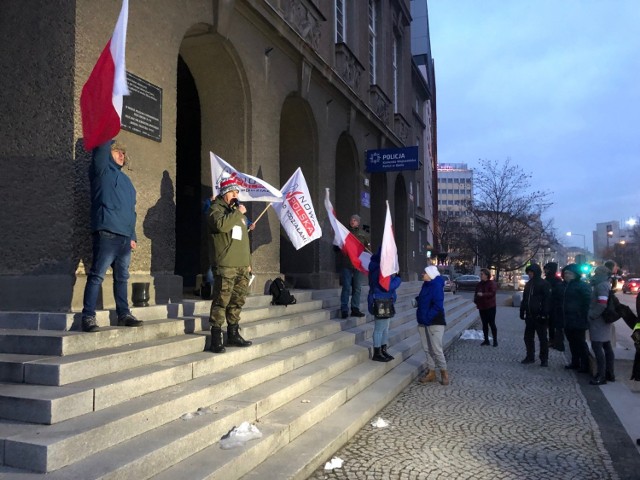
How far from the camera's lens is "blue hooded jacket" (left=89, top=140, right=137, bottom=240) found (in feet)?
16.0

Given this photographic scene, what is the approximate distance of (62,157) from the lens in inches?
222

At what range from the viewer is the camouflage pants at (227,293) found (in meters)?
5.43

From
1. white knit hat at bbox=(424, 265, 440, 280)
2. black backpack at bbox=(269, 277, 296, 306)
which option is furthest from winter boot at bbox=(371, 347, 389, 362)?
black backpack at bbox=(269, 277, 296, 306)

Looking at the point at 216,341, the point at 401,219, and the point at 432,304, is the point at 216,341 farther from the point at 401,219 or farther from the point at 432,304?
the point at 401,219

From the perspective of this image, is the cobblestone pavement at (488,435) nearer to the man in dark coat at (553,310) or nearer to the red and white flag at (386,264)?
the red and white flag at (386,264)

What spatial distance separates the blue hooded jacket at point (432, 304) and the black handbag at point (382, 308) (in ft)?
1.61

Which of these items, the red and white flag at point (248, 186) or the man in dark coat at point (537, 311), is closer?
the red and white flag at point (248, 186)

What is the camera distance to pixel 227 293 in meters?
5.46

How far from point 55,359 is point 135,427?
966mm

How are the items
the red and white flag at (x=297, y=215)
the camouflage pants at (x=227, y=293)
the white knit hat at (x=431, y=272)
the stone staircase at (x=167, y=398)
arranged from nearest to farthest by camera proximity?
the stone staircase at (x=167, y=398) < the camouflage pants at (x=227, y=293) < the white knit hat at (x=431, y=272) < the red and white flag at (x=297, y=215)

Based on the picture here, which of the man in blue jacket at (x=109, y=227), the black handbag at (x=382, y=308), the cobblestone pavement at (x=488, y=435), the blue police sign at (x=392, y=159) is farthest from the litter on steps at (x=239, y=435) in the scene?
the blue police sign at (x=392, y=159)

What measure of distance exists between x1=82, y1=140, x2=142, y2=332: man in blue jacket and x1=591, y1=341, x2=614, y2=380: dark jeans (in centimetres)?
708

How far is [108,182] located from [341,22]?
12.3m

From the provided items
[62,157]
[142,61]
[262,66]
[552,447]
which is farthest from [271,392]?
[262,66]
